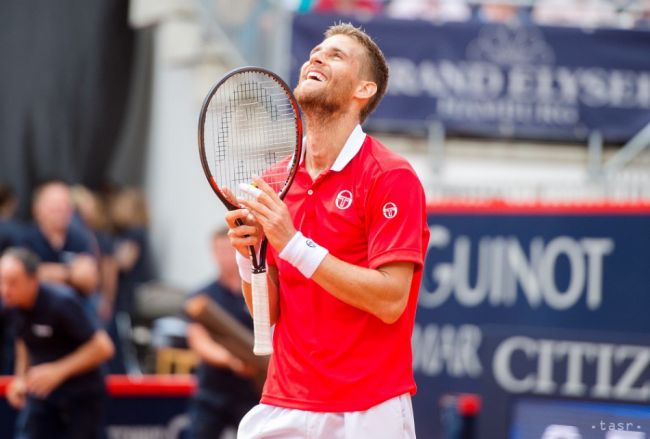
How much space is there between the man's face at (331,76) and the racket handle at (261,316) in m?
0.59

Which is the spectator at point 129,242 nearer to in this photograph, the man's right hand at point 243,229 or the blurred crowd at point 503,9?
the blurred crowd at point 503,9

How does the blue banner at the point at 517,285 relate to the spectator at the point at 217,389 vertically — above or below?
above

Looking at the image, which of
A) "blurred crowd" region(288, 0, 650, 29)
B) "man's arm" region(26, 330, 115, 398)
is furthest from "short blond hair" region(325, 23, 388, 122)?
"blurred crowd" region(288, 0, 650, 29)

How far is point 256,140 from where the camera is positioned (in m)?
4.29

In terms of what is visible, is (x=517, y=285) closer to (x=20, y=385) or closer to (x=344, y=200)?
(x=20, y=385)

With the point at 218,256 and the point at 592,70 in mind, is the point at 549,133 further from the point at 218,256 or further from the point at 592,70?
the point at 218,256

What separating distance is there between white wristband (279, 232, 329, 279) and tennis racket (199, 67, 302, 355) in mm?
188

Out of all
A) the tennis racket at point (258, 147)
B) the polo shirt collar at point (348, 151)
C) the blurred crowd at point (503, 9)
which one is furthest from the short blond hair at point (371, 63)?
the blurred crowd at point (503, 9)

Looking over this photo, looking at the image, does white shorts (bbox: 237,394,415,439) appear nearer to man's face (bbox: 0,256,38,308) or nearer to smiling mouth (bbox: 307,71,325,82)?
smiling mouth (bbox: 307,71,325,82)

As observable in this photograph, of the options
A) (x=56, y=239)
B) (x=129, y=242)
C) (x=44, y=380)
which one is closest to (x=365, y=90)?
(x=44, y=380)

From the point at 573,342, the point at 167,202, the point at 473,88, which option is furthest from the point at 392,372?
the point at 167,202

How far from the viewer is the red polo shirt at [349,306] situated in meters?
3.87

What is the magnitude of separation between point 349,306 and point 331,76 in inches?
29.7

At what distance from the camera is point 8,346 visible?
384 inches
